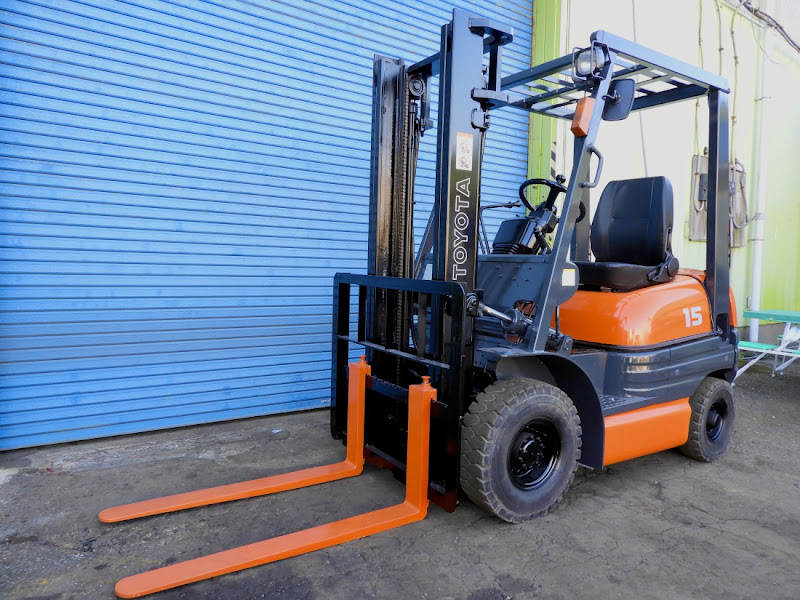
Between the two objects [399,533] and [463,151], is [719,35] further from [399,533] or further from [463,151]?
[399,533]

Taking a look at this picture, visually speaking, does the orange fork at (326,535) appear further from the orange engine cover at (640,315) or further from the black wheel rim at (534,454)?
the orange engine cover at (640,315)

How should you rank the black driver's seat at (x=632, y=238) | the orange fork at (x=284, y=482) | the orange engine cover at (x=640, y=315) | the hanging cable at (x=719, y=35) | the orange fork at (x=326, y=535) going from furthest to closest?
the hanging cable at (x=719, y=35)
the black driver's seat at (x=632, y=238)
the orange engine cover at (x=640, y=315)
the orange fork at (x=284, y=482)
the orange fork at (x=326, y=535)

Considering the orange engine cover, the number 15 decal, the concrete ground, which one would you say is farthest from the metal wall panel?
the number 15 decal

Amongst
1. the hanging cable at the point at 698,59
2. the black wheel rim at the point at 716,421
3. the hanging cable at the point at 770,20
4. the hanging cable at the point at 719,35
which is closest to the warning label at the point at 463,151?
the black wheel rim at the point at 716,421

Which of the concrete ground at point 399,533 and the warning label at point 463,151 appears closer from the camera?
the concrete ground at point 399,533

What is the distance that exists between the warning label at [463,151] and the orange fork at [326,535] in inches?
47.9

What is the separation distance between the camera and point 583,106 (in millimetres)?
3123

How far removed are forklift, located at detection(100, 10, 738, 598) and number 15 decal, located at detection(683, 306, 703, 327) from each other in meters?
0.02

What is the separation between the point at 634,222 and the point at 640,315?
33.9 inches

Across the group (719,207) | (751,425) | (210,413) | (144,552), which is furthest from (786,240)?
(144,552)

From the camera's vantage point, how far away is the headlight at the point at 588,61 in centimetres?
310

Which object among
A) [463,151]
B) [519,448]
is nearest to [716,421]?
[519,448]

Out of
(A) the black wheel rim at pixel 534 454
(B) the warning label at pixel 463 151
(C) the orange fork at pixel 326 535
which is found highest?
(B) the warning label at pixel 463 151

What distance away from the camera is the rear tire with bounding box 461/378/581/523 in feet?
9.43
